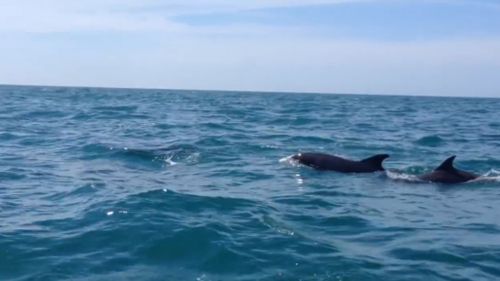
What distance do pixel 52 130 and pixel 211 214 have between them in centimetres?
1822

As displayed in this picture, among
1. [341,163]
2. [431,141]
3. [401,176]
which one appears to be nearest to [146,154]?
[341,163]

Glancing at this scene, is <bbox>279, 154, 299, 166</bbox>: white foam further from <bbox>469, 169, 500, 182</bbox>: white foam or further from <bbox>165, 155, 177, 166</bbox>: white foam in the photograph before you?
<bbox>469, 169, 500, 182</bbox>: white foam

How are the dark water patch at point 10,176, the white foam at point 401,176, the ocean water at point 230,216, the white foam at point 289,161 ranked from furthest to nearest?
1. the white foam at point 289,161
2. the white foam at point 401,176
3. the dark water patch at point 10,176
4. the ocean water at point 230,216

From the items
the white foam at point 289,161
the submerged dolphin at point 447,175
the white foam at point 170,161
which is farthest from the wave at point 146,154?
the submerged dolphin at point 447,175

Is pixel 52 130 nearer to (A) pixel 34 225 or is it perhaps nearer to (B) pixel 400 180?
(B) pixel 400 180

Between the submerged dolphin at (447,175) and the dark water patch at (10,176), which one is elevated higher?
the submerged dolphin at (447,175)

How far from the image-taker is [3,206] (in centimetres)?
1323

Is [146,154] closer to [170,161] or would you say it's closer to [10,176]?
[170,161]

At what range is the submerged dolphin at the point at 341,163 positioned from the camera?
19.1 metres

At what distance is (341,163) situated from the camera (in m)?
19.6

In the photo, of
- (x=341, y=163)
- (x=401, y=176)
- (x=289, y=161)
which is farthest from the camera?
(x=289, y=161)

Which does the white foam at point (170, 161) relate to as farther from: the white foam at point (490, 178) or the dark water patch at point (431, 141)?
the dark water patch at point (431, 141)

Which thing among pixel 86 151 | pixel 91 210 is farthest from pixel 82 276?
pixel 86 151

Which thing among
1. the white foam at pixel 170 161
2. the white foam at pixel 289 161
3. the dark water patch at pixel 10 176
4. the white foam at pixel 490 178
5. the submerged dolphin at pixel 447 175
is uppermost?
the submerged dolphin at pixel 447 175
